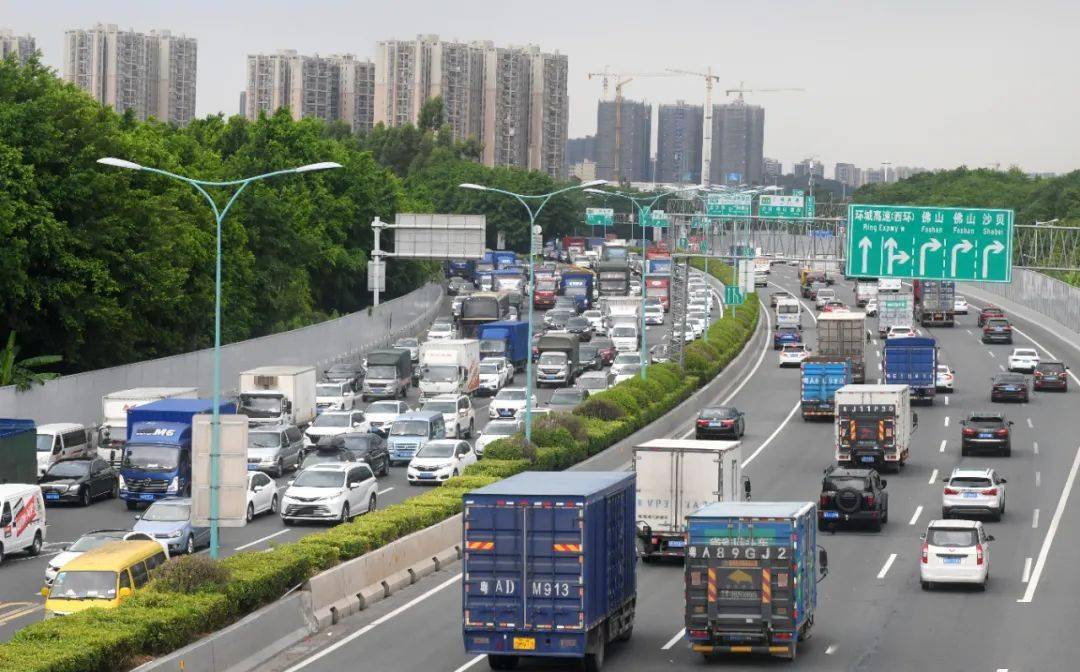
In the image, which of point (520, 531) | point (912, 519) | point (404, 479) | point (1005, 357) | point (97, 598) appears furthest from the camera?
point (1005, 357)

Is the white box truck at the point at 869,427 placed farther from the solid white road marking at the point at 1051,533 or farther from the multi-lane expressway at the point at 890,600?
the solid white road marking at the point at 1051,533

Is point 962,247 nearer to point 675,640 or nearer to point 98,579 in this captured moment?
point 675,640

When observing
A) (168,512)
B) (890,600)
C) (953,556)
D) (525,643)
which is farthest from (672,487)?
(525,643)

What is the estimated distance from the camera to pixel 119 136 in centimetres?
6631

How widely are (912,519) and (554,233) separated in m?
145

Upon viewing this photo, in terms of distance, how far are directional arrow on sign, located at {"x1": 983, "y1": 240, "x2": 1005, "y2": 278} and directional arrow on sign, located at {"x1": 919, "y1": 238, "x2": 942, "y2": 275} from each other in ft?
5.14

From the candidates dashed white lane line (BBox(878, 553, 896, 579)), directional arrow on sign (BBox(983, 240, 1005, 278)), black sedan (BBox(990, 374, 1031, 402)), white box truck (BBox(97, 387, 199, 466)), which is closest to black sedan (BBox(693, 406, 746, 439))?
directional arrow on sign (BBox(983, 240, 1005, 278))

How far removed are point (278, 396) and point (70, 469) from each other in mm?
13256

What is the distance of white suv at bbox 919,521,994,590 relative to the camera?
32688mm

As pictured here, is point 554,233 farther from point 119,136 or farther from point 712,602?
point 712,602

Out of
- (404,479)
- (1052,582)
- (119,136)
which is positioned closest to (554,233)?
(119,136)

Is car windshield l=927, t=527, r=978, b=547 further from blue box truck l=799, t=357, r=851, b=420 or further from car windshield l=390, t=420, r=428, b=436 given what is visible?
blue box truck l=799, t=357, r=851, b=420

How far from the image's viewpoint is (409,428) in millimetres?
54312

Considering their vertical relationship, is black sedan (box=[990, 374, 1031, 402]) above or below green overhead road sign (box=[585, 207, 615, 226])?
below
